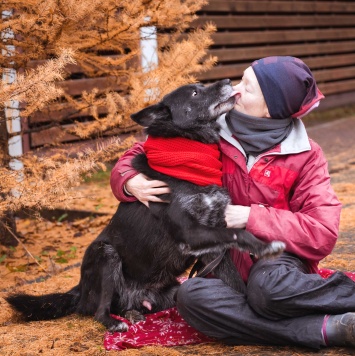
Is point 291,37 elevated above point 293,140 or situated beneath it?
elevated above

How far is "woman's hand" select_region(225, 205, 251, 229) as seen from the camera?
11.0 feet

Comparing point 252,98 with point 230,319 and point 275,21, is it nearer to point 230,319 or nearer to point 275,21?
point 230,319

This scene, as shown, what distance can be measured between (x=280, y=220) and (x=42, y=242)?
349 cm

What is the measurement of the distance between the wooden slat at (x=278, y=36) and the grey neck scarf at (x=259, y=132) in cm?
747

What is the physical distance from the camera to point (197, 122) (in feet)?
12.2

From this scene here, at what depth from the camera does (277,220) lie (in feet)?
10.8

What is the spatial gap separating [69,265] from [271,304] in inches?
108

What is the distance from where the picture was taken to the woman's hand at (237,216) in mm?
3367

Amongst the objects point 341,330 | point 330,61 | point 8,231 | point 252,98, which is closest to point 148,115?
point 252,98

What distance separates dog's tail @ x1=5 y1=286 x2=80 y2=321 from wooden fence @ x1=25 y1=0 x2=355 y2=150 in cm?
481

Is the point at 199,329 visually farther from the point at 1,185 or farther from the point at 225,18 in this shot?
the point at 225,18

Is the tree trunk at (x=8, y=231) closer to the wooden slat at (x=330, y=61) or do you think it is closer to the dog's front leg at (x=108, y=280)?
the dog's front leg at (x=108, y=280)

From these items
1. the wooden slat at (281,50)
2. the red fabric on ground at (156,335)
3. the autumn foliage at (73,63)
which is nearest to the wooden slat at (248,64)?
the wooden slat at (281,50)

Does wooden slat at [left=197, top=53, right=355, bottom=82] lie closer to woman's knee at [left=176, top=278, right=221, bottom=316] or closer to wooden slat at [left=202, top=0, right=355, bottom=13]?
wooden slat at [left=202, top=0, right=355, bottom=13]
